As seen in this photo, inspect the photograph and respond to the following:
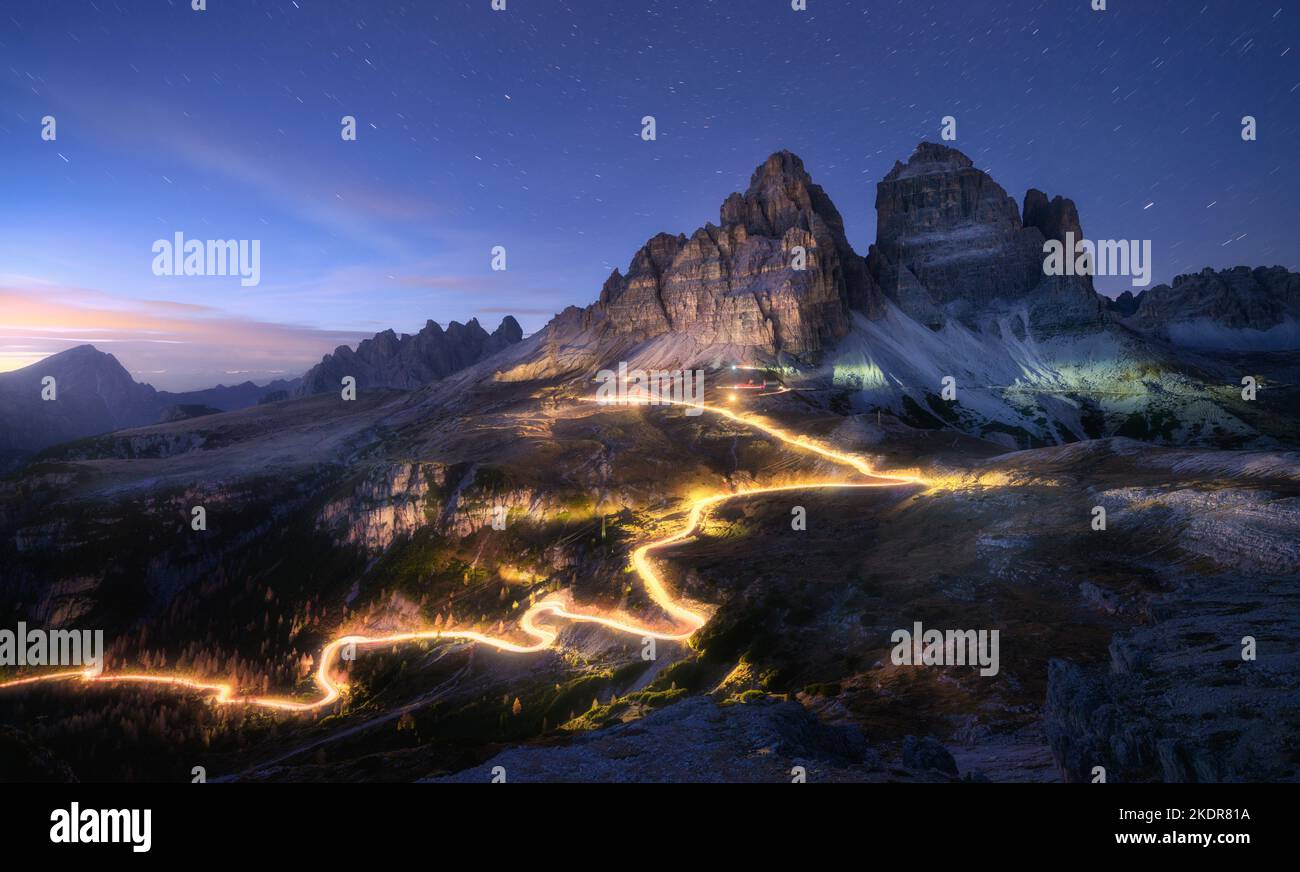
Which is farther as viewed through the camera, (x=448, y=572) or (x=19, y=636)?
(x=19, y=636)

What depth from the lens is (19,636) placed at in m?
93.5

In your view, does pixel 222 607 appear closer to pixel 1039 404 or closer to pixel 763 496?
pixel 763 496

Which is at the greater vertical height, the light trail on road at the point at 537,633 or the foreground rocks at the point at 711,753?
the foreground rocks at the point at 711,753

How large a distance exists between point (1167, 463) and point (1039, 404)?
460 feet

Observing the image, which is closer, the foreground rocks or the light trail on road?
the foreground rocks

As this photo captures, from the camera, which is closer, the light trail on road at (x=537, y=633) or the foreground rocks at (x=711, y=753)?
the foreground rocks at (x=711, y=753)

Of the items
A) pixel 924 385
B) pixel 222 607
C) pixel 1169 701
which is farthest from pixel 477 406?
pixel 1169 701

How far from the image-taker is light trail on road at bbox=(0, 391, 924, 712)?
5334 cm

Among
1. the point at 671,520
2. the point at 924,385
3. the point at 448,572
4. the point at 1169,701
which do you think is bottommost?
the point at 448,572

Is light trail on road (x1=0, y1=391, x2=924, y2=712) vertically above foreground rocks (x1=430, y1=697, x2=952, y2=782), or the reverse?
foreground rocks (x1=430, y1=697, x2=952, y2=782)

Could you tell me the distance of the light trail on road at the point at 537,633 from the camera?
175 ft

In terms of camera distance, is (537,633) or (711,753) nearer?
(711,753)

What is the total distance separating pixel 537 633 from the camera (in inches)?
2322

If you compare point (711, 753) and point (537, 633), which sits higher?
point (711, 753)
